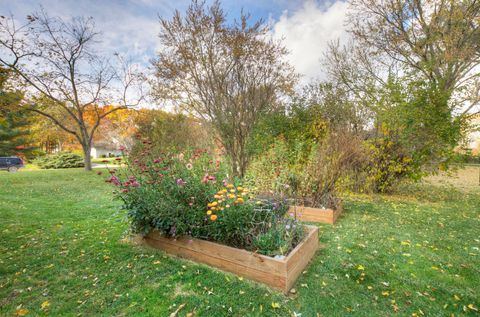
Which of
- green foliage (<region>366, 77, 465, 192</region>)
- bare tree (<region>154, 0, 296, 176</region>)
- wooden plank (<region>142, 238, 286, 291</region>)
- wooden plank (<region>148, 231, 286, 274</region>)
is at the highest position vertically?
bare tree (<region>154, 0, 296, 176</region>)

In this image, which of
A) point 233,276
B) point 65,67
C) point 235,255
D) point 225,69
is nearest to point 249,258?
point 235,255

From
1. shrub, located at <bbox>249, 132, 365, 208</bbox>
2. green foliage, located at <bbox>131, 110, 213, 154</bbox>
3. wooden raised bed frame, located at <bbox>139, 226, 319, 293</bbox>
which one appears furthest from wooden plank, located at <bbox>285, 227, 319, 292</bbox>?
green foliage, located at <bbox>131, 110, 213, 154</bbox>

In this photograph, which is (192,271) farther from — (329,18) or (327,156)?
(329,18)

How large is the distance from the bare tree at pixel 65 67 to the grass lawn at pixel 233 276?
8.74 m

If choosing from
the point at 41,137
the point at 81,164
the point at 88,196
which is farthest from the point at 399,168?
the point at 41,137

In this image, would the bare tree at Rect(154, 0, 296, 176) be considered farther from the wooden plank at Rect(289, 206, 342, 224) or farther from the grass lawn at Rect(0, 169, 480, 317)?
the grass lawn at Rect(0, 169, 480, 317)

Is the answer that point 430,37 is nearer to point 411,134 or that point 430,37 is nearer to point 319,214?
point 411,134

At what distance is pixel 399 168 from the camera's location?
5.73 meters

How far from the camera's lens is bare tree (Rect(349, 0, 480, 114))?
6.58m

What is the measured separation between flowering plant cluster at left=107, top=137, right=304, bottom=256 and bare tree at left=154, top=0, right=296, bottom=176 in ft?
14.1

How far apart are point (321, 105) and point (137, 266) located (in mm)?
7451

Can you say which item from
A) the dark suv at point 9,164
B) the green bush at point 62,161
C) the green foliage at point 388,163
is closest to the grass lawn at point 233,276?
the green foliage at point 388,163

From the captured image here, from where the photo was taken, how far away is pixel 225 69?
701 cm

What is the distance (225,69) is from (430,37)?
22.0 feet
